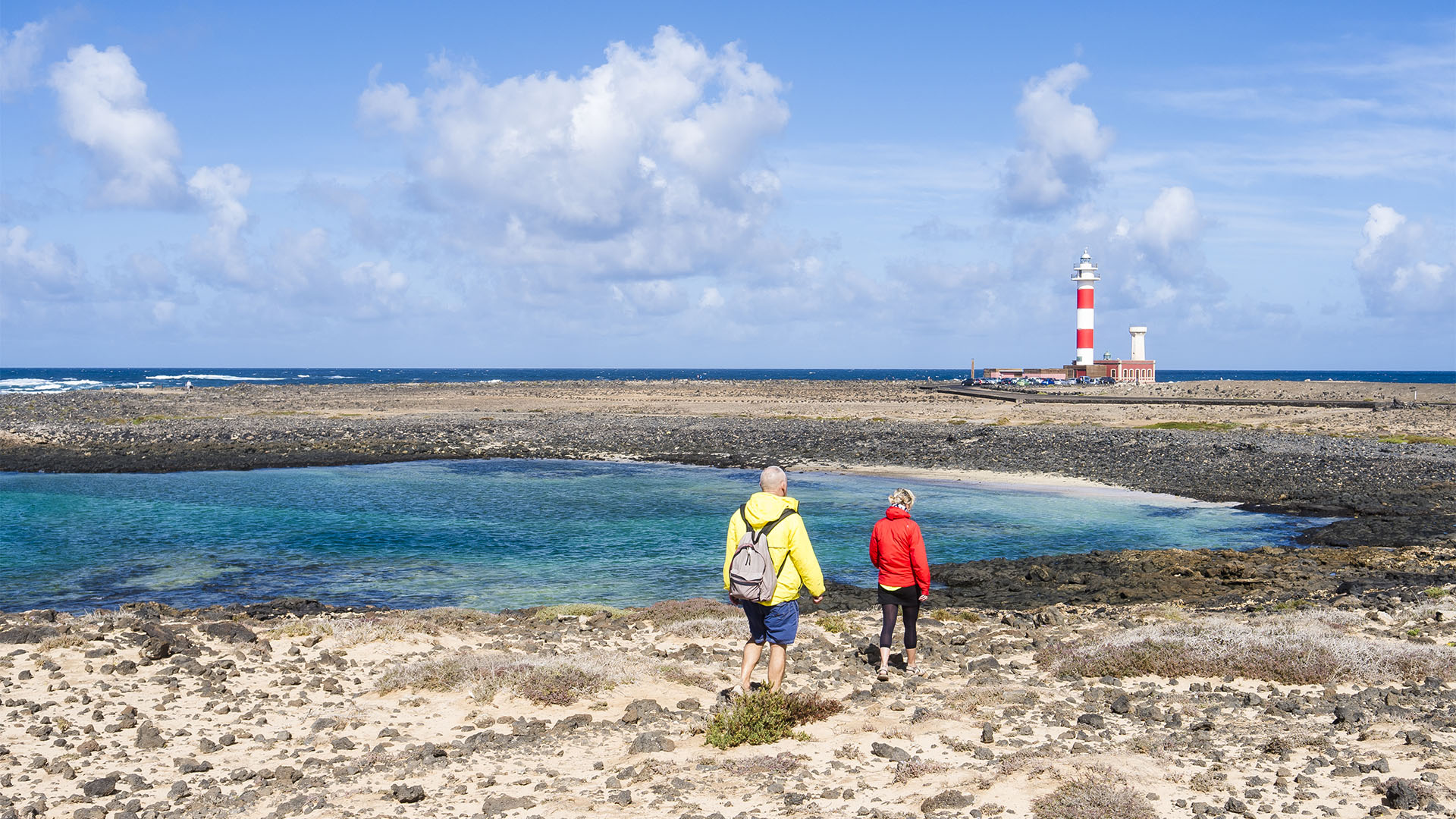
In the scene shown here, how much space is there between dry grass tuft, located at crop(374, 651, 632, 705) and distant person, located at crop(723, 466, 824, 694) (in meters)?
2.19

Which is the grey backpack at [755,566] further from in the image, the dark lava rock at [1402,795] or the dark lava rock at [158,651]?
the dark lava rock at [158,651]

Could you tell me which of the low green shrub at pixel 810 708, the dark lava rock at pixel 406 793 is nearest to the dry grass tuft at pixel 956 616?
the low green shrub at pixel 810 708

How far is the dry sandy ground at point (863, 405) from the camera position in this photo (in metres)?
51.9

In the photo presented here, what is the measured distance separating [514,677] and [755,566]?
3.17 m

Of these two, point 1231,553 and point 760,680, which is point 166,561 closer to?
point 760,680

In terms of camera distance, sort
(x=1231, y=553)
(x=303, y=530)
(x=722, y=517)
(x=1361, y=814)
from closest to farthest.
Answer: (x=1361, y=814) → (x=1231, y=553) → (x=303, y=530) → (x=722, y=517)

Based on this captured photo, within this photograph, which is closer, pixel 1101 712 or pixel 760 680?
pixel 1101 712

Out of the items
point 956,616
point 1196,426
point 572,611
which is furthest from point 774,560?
point 1196,426

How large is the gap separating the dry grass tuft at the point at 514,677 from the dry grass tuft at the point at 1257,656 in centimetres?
508

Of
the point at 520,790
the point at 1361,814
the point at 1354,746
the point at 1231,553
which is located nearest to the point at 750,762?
the point at 520,790

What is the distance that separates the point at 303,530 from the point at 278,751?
17.1 m

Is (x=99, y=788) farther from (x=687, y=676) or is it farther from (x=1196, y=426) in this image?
(x=1196, y=426)

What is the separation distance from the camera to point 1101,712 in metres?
9.33

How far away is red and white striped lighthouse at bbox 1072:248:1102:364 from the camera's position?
92.9 meters
